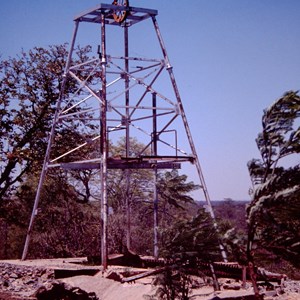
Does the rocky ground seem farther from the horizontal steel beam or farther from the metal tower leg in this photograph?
the horizontal steel beam

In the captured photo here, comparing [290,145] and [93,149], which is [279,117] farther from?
[93,149]

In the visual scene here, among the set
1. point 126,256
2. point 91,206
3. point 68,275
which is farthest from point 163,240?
point 91,206

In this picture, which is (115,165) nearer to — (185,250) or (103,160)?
(103,160)

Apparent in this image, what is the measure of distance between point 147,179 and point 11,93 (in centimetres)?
1400

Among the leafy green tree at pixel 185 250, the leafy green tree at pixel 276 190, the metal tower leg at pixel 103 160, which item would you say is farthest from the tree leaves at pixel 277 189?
the metal tower leg at pixel 103 160

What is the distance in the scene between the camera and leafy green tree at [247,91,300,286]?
795 centimetres

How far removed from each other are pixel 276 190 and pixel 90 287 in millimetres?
7270

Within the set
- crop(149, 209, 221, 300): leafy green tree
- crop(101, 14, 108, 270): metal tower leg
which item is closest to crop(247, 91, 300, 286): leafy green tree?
crop(149, 209, 221, 300): leafy green tree

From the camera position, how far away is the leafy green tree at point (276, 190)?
7945 mm

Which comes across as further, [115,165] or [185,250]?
[115,165]

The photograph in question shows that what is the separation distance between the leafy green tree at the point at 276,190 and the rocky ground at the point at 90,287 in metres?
3.30

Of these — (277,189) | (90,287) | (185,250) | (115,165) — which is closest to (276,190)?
(277,189)

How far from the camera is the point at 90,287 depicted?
549 inches

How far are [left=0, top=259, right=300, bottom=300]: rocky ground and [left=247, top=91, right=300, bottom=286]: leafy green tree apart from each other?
10.8 ft
